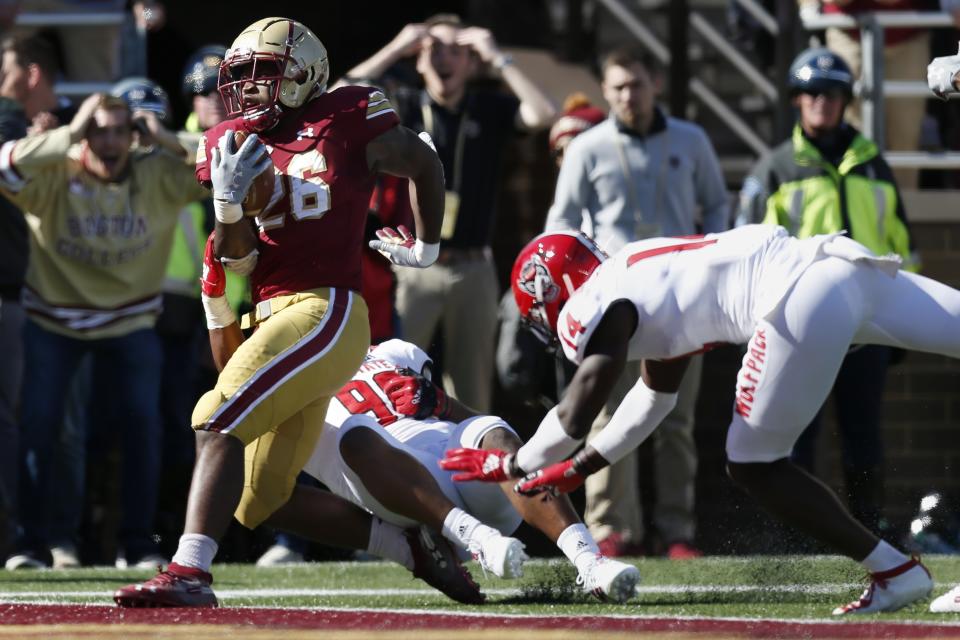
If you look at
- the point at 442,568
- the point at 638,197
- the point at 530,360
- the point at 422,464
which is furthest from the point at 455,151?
the point at 442,568

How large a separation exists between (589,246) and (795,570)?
1.47m

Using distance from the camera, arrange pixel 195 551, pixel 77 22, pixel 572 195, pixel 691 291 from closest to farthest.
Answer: pixel 195 551, pixel 691 291, pixel 572 195, pixel 77 22

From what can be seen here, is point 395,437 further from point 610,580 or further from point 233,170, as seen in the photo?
point 233,170

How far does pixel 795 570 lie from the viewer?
6473mm

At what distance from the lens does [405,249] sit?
19.5 feet

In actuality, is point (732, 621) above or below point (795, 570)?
above

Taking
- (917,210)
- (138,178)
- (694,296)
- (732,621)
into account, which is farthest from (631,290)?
(917,210)

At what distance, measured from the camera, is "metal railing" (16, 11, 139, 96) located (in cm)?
938

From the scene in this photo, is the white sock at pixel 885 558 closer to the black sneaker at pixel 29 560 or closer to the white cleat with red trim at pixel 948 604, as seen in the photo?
the white cleat with red trim at pixel 948 604

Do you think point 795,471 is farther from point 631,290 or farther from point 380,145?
point 380,145

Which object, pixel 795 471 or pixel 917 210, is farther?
pixel 917 210

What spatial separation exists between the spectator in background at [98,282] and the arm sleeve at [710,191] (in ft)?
7.09

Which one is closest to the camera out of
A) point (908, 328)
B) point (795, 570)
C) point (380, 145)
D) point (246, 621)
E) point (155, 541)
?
point (246, 621)

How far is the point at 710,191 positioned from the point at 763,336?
121 inches
